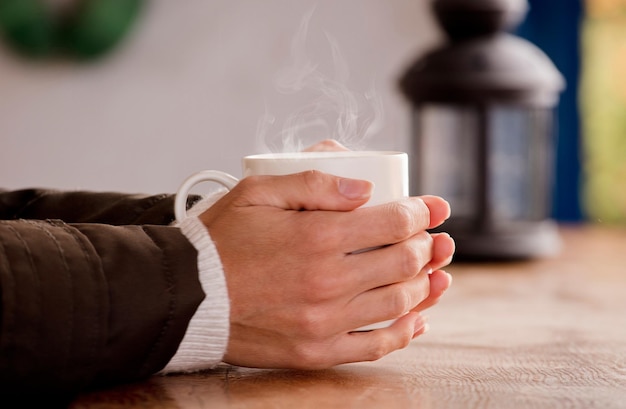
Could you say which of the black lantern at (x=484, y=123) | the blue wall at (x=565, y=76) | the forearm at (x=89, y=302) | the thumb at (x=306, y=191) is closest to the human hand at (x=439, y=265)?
the thumb at (x=306, y=191)

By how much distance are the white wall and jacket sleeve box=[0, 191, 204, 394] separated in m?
2.87

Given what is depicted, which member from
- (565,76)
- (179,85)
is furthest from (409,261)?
(179,85)

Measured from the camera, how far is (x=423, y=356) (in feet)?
2.63

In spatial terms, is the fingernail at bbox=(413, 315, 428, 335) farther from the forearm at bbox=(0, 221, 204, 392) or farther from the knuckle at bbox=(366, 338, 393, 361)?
the forearm at bbox=(0, 221, 204, 392)

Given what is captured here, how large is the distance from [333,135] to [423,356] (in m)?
0.27

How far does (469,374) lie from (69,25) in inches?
121

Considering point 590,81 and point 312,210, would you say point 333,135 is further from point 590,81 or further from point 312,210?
point 590,81

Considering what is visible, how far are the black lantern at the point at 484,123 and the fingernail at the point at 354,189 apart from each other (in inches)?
40.7

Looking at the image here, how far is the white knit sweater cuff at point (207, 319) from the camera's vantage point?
67 cm

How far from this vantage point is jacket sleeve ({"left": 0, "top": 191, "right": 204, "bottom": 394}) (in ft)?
2.02

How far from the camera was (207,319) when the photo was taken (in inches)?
26.7

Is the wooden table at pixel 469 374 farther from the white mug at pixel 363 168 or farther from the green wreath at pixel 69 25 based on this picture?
the green wreath at pixel 69 25

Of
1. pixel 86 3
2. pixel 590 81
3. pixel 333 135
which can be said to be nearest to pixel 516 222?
pixel 333 135

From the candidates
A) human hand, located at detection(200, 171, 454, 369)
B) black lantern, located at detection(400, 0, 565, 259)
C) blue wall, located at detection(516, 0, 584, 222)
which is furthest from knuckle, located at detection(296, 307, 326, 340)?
blue wall, located at detection(516, 0, 584, 222)
